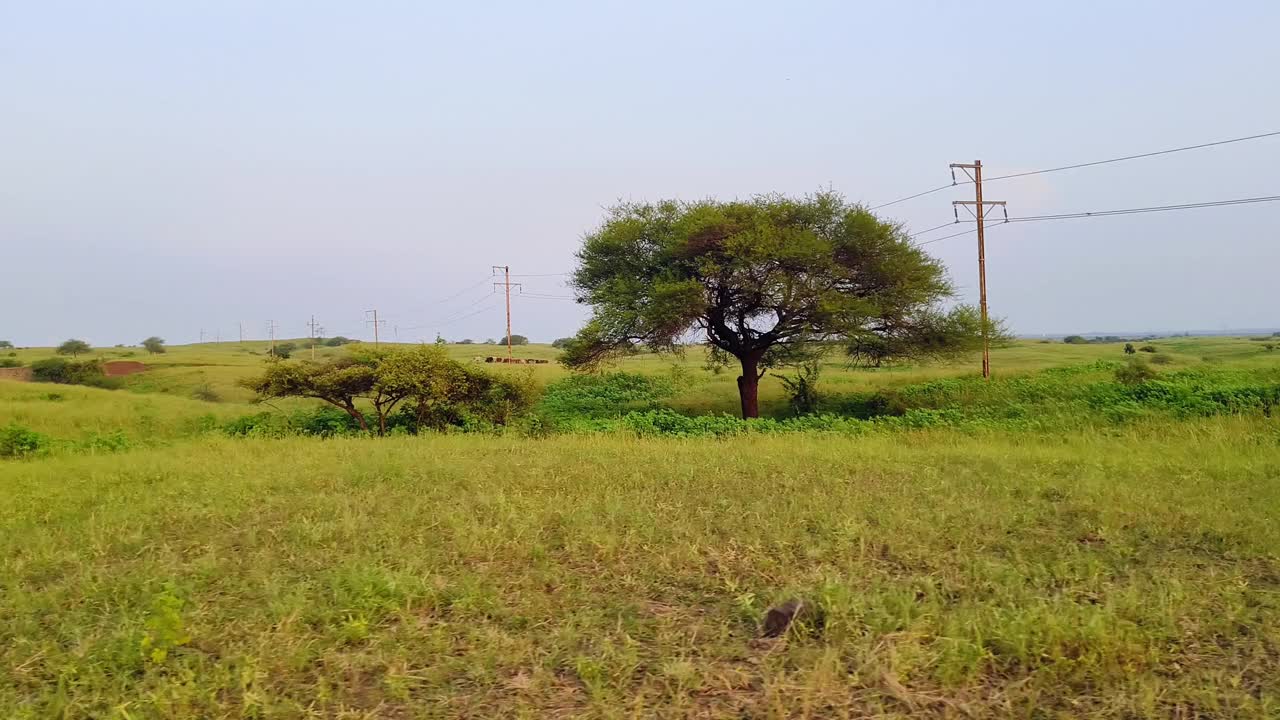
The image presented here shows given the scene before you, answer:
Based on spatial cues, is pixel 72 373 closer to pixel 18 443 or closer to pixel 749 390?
pixel 18 443

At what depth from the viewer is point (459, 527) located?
226 inches

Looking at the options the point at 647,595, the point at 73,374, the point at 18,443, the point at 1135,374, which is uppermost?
the point at 73,374

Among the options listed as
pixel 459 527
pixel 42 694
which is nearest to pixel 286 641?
pixel 42 694

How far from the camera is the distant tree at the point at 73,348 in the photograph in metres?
64.3

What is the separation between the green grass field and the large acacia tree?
33.5ft

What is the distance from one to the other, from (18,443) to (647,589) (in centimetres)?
1394

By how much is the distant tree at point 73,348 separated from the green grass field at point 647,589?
6931cm

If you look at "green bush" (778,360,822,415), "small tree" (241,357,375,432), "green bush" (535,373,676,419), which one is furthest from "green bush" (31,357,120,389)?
"green bush" (778,360,822,415)

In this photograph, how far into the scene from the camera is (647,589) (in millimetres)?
4555

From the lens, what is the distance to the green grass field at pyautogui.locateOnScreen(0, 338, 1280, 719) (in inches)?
128

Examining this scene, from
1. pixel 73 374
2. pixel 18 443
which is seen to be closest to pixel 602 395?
pixel 18 443

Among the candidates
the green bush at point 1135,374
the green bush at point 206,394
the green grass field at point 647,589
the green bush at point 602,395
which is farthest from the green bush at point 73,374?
the green bush at point 1135,374

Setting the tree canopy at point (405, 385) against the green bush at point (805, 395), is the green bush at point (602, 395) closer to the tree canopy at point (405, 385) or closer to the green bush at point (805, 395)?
the tree canopy at point (405, 385)

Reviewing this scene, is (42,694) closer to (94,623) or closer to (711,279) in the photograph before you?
(94,623)
